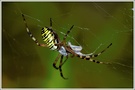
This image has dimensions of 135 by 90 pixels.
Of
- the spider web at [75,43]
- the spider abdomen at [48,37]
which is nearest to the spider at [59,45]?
the spider abdomen at [48,37]

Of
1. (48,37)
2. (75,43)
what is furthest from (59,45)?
(75,43)

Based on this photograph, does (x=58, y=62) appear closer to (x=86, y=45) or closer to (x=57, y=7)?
(x=86, y=45)

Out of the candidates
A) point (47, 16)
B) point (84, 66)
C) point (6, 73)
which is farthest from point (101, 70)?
point (6, 73)

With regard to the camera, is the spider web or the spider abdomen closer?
the spider abdomen

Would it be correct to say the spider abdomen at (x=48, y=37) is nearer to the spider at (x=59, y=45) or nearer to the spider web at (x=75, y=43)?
the spider at (x=59, y=45)

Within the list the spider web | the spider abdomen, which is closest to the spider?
the spider abdomen

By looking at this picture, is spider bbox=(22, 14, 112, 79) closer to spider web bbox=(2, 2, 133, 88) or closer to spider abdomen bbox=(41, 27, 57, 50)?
spider abdomen bbox=(41, 27, 57, 50)
